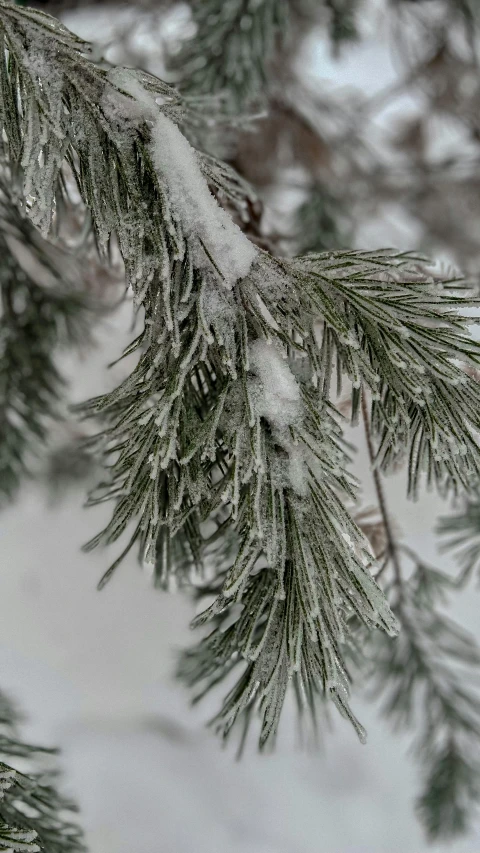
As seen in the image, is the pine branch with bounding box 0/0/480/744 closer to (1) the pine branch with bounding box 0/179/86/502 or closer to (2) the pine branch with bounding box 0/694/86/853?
(2) the pine branch with bounding box 0/694/86/853

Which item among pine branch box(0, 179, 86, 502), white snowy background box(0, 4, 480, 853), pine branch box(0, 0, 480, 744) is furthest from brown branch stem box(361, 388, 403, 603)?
white snowy background box(0, 4, 480, 853)

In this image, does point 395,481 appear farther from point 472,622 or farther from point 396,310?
point 472,622

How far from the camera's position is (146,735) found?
2008mm

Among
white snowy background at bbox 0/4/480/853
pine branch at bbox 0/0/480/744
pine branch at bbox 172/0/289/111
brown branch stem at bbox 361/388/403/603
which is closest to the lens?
pine branch at bbox 0/0/480/744

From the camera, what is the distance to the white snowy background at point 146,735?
1854 mm

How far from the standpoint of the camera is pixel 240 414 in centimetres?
42

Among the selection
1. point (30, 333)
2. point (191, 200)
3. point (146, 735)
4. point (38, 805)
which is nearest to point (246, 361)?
point (191, 200)

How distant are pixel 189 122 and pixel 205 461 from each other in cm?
43

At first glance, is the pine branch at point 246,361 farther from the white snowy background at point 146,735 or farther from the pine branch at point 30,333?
the white snowy background at point 146,735

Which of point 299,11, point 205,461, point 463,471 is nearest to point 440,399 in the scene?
point 463,471

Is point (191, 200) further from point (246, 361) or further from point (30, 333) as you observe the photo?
point (30, 333)

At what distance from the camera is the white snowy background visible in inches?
73.0

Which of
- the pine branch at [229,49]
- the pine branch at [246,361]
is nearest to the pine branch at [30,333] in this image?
the pine branch at [229,49]

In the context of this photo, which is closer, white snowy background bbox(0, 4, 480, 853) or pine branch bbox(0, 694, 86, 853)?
pine branch bbox(0, 694, 86, 853)
